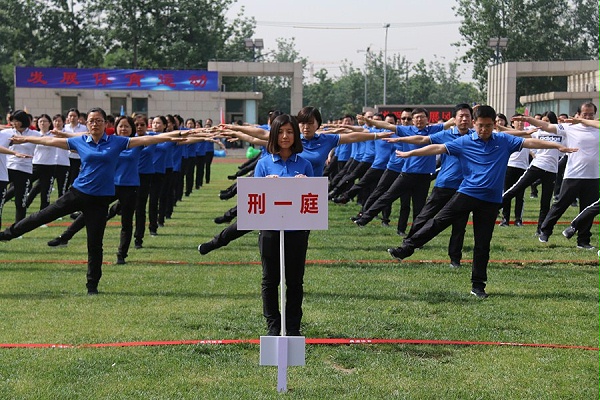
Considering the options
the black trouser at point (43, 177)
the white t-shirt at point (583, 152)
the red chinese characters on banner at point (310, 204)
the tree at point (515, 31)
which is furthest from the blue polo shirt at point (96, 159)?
the tree at point (515, 31)

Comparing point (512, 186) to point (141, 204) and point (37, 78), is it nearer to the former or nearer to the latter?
point (141, 204)

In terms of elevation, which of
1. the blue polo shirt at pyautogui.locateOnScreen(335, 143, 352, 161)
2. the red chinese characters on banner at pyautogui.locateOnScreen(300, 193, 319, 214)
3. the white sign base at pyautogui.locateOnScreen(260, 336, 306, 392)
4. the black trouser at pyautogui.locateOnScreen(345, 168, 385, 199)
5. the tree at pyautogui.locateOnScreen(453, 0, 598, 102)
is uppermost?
the tree at pyautogui.locateOnScreen(453, 0, 598, 102)

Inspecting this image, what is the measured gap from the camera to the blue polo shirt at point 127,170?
41.0ft

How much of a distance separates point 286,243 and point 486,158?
3.09m

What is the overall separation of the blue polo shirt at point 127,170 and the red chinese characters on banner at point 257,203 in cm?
643

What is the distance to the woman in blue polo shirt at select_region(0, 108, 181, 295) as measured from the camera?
401 inches

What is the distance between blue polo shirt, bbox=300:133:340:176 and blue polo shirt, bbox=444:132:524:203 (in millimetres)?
1295

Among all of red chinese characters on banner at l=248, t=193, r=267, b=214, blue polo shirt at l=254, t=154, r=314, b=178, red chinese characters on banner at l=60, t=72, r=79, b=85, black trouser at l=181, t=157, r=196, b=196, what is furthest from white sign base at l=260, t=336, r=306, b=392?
red chinese characters on banner at l=60, t=72, r=79, b=85

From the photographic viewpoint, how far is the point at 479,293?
9.83 meters

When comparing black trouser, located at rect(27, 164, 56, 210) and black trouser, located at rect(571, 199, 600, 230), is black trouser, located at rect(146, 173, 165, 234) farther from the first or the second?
black trouser, located at rect(571, 199, 600, 230)

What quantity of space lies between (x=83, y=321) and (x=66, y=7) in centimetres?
6550

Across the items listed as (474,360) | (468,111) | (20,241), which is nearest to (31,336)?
(474,360)

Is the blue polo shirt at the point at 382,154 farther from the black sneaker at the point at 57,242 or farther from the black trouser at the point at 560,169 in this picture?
the black sneaker at the point at 57,242

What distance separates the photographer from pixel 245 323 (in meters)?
8.48
